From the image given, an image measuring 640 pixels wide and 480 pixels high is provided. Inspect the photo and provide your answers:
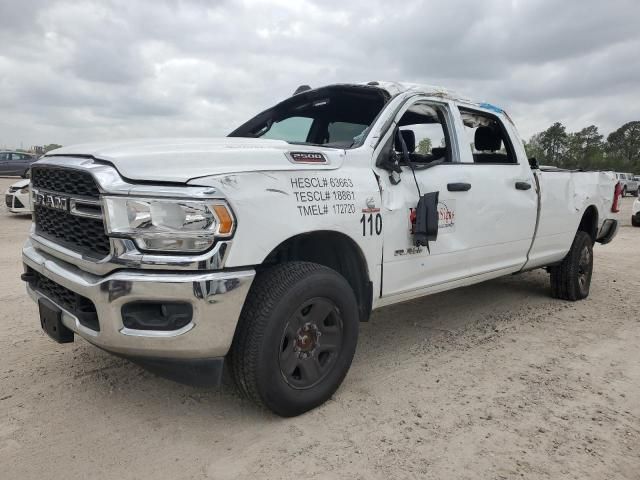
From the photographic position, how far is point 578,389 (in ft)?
10.7

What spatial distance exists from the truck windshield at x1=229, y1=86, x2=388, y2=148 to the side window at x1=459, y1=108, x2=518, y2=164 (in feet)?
2.99

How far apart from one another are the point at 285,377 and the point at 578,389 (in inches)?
77.3

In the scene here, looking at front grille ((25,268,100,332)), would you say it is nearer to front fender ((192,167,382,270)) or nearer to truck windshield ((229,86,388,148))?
front fender ((192,167,382,270))

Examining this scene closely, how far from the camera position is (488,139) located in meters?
4.58

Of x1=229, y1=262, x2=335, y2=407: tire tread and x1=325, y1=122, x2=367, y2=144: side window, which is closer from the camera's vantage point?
x1=229, y1=262, x2=335, y2=407: tire tread

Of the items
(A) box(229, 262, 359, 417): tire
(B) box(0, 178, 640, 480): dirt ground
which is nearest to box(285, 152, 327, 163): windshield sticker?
(A) box(229, 262, 359, 417): tire

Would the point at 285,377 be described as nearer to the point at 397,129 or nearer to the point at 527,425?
the point at 527,425

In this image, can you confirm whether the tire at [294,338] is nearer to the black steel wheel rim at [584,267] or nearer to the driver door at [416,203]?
the driver door at [416,203]

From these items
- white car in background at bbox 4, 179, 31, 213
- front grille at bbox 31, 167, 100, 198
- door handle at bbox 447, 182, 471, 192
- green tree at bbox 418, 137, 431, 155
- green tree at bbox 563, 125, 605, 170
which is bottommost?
white car in background at bbox 4, 179, 31, 213

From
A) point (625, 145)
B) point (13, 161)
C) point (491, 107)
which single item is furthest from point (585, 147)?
point (491, 107)

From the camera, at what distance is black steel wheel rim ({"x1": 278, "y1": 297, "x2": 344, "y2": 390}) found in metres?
2.74

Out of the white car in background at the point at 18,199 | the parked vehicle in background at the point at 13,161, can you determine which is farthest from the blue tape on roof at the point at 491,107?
the parked vehicle in background at the point at 13,161

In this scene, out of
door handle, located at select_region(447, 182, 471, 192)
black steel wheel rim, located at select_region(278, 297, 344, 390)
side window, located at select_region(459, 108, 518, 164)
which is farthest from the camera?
side window, located at select_region(459, 108, 518, 164)

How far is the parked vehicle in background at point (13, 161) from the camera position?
2322 centimetres
